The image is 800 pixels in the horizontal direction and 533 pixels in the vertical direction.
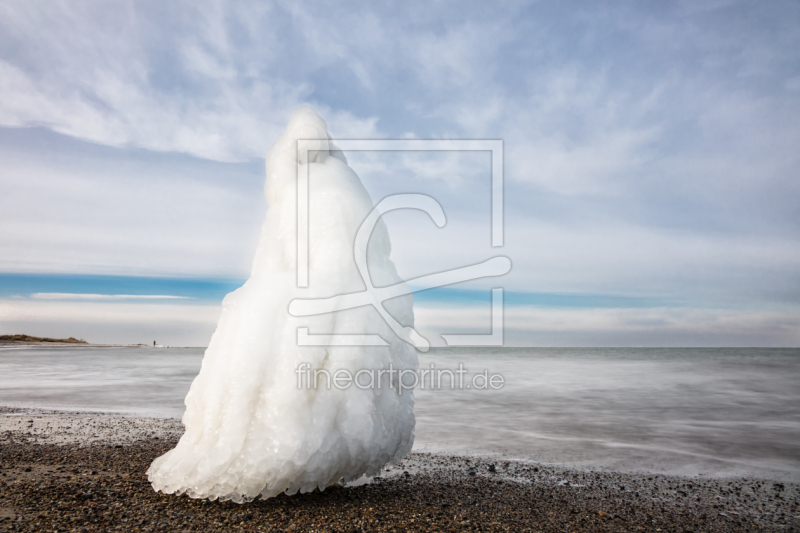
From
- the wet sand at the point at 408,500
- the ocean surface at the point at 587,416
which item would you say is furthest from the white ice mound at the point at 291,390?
the ocean surface at the point at 587,416

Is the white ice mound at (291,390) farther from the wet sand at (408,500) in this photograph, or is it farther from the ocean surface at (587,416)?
the ocean surface at (587,416)

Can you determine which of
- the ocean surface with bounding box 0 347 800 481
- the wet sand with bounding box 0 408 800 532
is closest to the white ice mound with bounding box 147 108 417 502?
the wet sand with bounding box 0 408 800 532

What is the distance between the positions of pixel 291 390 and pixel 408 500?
81.3 inches

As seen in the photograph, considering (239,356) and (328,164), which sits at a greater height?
(328,164)

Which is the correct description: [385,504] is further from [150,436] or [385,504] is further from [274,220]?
[150,436]

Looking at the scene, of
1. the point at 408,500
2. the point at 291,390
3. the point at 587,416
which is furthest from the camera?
the point at 587,416

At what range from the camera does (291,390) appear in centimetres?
489

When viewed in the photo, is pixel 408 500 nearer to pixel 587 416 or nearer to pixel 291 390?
pixel 291 390

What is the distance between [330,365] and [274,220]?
2.05 m

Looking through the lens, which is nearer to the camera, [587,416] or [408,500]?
[408,500]

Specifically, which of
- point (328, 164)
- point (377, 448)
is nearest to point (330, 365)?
point (377, 448)

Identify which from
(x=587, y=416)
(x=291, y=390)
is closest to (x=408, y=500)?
(x=291, y=390)

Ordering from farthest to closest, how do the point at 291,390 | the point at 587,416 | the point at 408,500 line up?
1. the point at 587,416
2. the point at 408,500
3. the point at 291,390

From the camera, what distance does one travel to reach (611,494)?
650 cm
